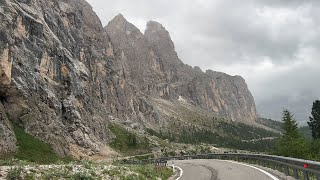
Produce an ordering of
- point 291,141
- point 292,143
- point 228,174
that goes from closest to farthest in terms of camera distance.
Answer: point 228,174 → point 292,143 → point 291,141

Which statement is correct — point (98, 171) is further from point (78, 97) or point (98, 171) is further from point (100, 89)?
point (100, 89)

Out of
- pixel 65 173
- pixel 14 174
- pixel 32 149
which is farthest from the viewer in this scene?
pixel 32 149

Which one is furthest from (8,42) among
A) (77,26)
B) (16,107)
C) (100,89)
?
(100,89)

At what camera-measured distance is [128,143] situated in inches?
A: 5089

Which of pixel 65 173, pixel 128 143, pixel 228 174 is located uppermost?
pixel 128 143

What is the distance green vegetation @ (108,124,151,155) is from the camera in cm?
11612

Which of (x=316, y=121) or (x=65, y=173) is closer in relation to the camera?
(x=65, y=173)

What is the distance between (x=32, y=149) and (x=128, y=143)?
2820 inches

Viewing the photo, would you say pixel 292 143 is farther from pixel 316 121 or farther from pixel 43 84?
pixel 43 84

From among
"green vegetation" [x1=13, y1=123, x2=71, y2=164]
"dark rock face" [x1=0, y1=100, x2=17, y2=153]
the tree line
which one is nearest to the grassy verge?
"green vegetation" [x1=13, y1=123, x2=71, y2=164]

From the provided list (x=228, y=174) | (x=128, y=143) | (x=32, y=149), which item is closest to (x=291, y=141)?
(x=32, y=149)

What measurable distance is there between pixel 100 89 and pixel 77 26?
33.8 m

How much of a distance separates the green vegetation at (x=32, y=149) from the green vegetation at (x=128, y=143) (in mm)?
49562

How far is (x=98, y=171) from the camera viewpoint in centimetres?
1582
